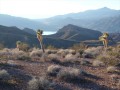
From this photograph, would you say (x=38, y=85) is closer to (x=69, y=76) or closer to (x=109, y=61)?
(x=69, y=76)

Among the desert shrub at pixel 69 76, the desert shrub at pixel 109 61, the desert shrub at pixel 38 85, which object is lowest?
the desert shrub at pixel 109 61

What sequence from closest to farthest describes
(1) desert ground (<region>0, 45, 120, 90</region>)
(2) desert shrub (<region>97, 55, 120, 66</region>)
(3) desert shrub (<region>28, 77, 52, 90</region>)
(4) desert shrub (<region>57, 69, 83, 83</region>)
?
(3) desert shrub (<region>28, 77, 52, 90</region>) → (1) desert ground (<region>0, 45, 120, 90</region>) → (4) desert shrub (<region>57, 69, 83, 83</region>) → (2) desert shrub (<region>97, 55, 120, 66</region>)

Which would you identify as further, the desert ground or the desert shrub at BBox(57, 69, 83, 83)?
the desert shrub at BBox(57, 69, 83, 83)

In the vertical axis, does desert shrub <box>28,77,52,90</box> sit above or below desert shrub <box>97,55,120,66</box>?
above

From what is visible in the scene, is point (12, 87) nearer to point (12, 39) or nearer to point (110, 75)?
point (110, 75)

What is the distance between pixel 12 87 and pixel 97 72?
29.3 feet

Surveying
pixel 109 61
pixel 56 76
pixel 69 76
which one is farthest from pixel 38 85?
pixel 109 61

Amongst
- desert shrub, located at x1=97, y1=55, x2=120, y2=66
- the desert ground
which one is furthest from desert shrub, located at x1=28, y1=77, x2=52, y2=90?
desert shrub, located at x1=97, y1=55, x2=120, y2=66

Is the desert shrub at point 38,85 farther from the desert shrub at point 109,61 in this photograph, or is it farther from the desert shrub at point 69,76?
the desert shrub at point 109,61

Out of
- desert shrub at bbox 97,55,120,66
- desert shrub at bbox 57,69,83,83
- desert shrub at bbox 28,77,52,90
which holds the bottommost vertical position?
desert shrub at bbox 97,55,120,66

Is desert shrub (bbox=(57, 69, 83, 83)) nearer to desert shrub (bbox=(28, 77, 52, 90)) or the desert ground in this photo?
the desert ground

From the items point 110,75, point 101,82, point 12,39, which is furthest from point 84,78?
point 12,39

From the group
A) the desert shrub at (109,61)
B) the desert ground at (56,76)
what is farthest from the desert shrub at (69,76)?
the desert shrub at (109,61)

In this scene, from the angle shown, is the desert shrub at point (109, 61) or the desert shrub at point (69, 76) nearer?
the desert shrub at point (69, 76)
